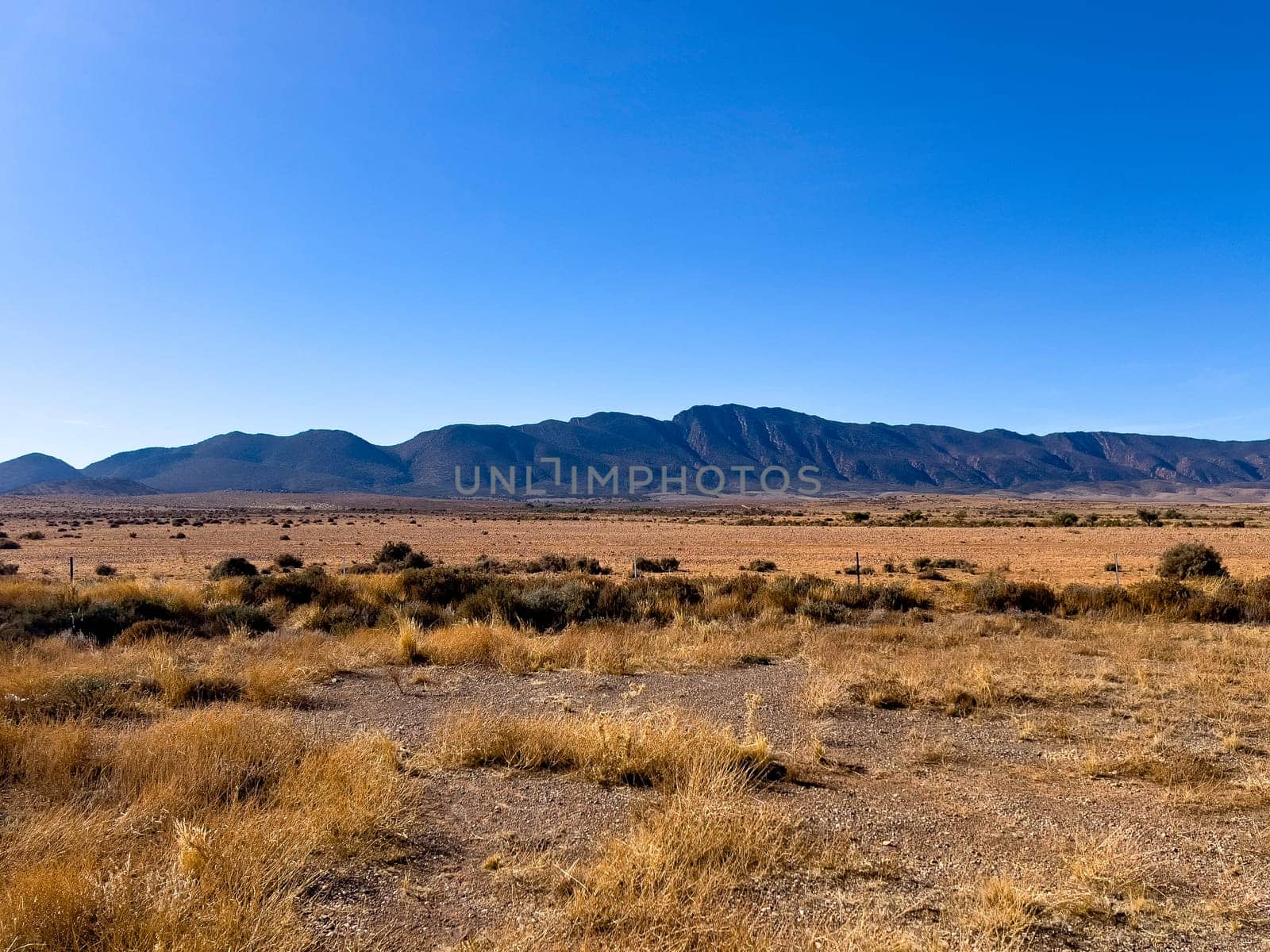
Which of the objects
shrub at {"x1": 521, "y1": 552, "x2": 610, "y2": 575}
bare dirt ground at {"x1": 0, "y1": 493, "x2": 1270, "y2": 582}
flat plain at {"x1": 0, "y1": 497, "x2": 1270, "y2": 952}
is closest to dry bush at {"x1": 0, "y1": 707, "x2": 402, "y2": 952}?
flat plain at {"x1": 0, "y1": 497, "x2": 1270, "y2": 952}

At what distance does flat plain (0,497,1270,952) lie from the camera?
14.1 feet

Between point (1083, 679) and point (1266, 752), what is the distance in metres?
2.78

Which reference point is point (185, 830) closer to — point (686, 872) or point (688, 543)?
point (686, 872)

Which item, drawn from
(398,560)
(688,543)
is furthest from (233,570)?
(688,543)

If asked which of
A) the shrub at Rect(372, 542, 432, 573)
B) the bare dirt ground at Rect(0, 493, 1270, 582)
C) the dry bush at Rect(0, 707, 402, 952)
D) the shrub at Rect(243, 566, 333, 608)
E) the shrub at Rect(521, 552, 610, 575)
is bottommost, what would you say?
the bare dirt ground at Rect(0, 493, 1270, 582)

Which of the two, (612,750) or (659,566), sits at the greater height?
(612,750)

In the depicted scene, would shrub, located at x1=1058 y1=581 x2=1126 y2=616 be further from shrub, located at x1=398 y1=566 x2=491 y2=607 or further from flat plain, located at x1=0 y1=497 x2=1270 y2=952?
shrub, located at x1=398 y1=566 x2=491 y2=607

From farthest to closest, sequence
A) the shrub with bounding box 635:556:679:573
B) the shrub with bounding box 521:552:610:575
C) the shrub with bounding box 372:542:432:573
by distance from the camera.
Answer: the shrub with bounding box 635:556:679:573, the shrub with bounding box 521:552:610:575, the shrub with bounding box 372:542:432:573

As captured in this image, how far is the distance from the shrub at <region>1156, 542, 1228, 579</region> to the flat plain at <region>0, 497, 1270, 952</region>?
1061cm

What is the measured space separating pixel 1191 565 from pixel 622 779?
26772mm

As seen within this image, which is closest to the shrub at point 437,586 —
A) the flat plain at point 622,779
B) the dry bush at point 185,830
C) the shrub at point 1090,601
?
the flat plain at point 622,779

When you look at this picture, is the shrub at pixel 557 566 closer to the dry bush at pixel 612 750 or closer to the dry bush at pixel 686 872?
the dry bush at pixel 612 750

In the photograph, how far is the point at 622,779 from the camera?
6.65 m

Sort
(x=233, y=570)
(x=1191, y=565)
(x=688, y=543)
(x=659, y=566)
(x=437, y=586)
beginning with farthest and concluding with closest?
(x=688, y=543), (x=659, y=566), (x=233, y=570), (x=1191, y=565), (x=437, y=586)
